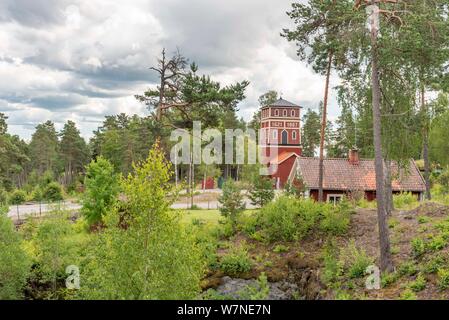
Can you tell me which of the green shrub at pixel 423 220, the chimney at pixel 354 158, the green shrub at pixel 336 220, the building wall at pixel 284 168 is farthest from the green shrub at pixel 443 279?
the building wall at pixel 284 168

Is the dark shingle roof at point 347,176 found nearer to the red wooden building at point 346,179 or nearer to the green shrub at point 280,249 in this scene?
the red wooden building at point 346,179

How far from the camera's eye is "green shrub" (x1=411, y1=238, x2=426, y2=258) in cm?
1605

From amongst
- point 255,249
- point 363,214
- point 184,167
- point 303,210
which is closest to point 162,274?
point 255,249

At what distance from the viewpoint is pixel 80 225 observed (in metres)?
26.0

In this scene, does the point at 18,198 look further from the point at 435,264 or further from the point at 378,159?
the point at 435,264

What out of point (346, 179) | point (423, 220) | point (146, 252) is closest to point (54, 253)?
point (146, 252)

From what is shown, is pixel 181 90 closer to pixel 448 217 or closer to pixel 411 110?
pixel 411 110

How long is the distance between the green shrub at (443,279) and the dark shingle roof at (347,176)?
18675 mm

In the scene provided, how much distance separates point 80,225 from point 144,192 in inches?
669

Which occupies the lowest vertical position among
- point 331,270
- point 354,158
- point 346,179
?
point 331,270

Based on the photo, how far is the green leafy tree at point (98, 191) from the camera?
80.1ft

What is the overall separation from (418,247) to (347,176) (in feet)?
59.1

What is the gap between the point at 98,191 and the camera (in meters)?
24.7

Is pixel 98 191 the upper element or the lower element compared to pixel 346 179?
lower
